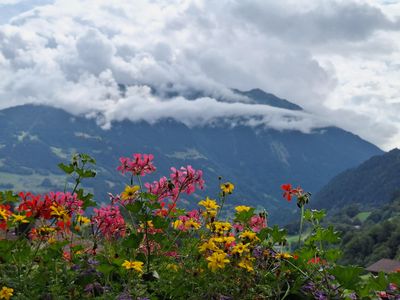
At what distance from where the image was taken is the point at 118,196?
720cm

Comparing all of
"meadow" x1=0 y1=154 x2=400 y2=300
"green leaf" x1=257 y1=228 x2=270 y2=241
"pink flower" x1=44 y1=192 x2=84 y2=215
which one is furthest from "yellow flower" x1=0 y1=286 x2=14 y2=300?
"green leaf" x1=257 y1=228 x2=270 y2=241

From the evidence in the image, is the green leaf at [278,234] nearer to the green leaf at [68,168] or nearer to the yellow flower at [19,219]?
the green leaf at [68,168]

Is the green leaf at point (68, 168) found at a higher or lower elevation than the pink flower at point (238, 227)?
higher

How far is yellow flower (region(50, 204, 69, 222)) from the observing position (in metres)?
6.05

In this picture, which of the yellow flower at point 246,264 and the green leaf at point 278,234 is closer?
the yellow flower at point 246,264

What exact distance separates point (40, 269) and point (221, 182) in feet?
9.09

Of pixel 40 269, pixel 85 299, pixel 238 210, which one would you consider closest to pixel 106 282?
pixel 85 299

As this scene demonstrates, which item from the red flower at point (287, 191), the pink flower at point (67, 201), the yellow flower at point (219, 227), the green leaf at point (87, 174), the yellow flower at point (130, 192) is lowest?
the pink flower at point (67, 201)

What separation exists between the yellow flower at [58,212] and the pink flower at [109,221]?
51.8 inches

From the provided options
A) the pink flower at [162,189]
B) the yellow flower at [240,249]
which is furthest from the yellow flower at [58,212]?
the yellow flower at [240,249]

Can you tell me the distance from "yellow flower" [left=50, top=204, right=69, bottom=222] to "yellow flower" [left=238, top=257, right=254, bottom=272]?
212 cm

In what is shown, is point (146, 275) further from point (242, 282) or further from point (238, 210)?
point (238, 210)

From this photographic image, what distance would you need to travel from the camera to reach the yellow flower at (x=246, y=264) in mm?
5514

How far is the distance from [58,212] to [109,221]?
5.36ft
